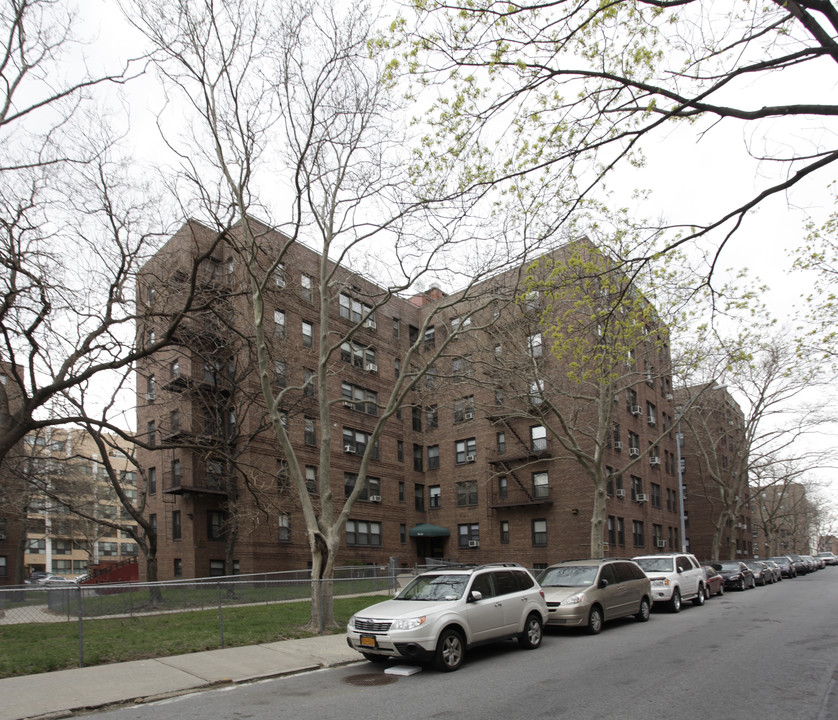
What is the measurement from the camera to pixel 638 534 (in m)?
38.8

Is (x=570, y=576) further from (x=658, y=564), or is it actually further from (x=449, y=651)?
(x=658, y=564)

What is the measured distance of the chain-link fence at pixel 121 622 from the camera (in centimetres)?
1048

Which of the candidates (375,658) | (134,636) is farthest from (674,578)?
(134,636)

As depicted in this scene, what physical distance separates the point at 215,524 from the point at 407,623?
2332 centimetres

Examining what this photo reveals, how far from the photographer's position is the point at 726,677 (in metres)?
8.75

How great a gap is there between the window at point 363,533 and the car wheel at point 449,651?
2525cm

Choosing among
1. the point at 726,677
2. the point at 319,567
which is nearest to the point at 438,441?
the point at 319,567

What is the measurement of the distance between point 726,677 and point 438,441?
108 ft

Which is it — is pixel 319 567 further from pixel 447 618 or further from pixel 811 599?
pixel 811 599

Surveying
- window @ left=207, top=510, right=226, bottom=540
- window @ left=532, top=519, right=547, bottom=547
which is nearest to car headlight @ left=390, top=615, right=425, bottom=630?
window @ left=207, top=510, right=226, bottom=540

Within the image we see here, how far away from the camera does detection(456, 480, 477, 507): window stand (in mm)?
38938

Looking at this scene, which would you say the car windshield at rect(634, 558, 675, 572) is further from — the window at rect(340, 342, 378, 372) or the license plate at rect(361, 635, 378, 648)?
the window at rect(340, 342, 378, 372)

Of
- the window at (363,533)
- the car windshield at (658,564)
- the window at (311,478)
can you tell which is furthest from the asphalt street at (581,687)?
the window at (363,533)

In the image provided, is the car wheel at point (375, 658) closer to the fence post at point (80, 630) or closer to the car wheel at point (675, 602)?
the fence post at point (80, 630)
